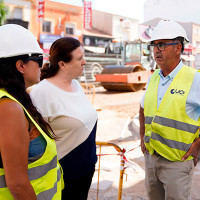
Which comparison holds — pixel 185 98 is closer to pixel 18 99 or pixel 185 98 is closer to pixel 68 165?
pixel 68 165

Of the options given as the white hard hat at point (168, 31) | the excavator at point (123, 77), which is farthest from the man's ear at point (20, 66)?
the excavator at point (123, 77)

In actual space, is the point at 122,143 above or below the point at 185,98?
below

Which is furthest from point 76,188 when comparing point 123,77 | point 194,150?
point 123,77

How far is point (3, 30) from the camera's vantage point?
148cm

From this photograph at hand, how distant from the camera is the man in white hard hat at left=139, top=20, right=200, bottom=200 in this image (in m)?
2.34

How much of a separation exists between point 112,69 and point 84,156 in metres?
15.5

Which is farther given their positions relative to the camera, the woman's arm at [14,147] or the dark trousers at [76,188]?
the dark trousers at [76,188]

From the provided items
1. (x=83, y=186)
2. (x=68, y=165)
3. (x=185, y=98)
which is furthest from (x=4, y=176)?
(x=185, y=98)

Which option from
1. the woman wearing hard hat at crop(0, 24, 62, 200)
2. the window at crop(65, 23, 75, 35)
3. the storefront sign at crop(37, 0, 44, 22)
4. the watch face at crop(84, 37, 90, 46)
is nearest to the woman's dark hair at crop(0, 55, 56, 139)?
the woman wearing hard hat at crop(0, 24, 62, 200)

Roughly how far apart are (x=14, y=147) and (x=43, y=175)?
0.91 ft

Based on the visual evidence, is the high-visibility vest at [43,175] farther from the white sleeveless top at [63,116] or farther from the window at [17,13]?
the window at [17,13]

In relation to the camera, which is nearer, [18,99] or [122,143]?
[18,99]

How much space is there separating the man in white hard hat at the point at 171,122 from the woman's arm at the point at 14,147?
136 cm

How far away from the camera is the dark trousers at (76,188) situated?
2258 mm
